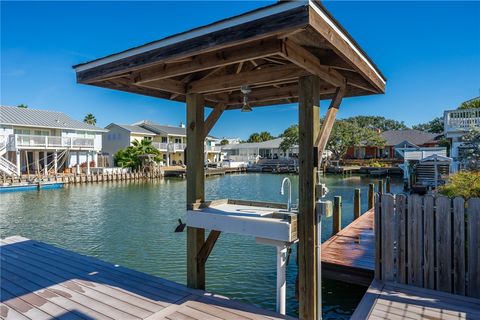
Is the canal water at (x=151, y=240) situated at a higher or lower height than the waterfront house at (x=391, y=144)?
lower

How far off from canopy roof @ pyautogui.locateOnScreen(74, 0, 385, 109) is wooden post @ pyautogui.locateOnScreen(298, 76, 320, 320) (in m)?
0.25

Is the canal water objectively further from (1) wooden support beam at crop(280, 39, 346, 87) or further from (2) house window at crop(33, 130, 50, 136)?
(2) house window at crop(33, 130, 50, 136)

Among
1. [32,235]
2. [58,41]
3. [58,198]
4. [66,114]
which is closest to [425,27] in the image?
[32,235]

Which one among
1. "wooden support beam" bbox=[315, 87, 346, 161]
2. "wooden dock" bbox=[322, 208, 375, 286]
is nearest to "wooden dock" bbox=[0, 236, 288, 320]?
"wooden support beam" bbox=[315, 87, 346, 161]

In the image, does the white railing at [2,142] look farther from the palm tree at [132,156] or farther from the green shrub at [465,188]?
the green shrub at [465,188]

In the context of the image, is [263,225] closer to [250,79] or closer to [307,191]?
[307,191]

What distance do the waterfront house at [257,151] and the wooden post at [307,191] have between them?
46860 mm

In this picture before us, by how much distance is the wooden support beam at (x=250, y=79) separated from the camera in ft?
10.8

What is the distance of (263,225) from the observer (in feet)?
11.1

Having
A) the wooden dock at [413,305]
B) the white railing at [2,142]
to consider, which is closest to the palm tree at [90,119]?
the white railing at [2,142]

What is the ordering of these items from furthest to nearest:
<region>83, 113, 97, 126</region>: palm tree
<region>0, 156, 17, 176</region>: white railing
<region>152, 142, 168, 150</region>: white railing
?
<region>83, 113, 97, 126</region>: palm tree < <region>152, 142, 168, 150</region>: white railing < <region>0, 156, 17, 176</region>: white railing

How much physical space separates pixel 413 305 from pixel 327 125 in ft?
7.47

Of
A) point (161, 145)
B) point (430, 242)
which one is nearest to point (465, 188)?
point (430, 242)

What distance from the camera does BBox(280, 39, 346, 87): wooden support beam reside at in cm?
262
